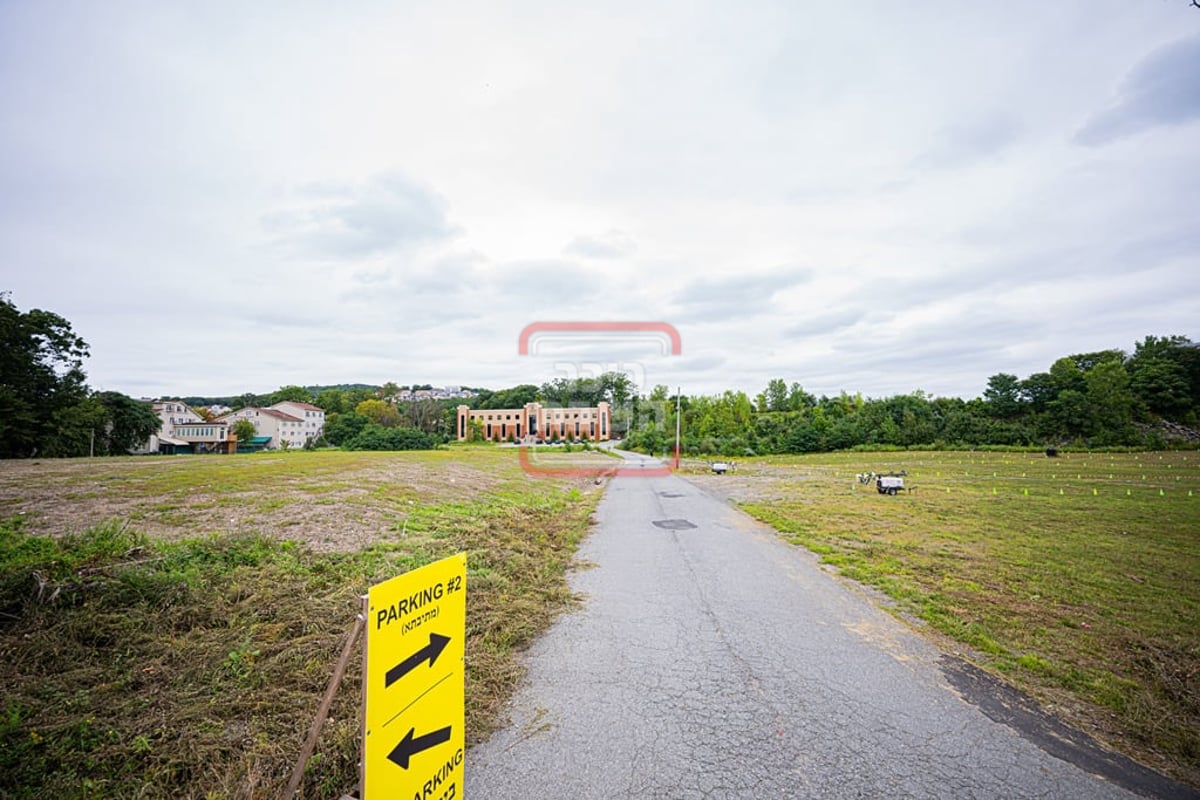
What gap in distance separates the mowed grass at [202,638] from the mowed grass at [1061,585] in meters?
4.52

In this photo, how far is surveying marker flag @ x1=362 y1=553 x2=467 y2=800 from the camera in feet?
5.87

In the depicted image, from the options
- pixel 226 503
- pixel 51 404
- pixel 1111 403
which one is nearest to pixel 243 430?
pixel 51 404

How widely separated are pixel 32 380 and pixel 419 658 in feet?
104

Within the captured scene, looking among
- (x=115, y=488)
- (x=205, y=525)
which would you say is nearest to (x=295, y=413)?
(x=115, y=488)

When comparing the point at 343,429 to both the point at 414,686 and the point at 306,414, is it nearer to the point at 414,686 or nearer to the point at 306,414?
the point at 306,414

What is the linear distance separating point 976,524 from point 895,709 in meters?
10.2

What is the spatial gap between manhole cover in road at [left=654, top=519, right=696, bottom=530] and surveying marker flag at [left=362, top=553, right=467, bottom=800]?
9.03 m

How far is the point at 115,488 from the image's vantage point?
10.6m

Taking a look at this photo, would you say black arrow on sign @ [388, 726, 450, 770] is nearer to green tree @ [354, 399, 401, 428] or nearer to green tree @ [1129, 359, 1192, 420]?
green tree @ [354, 399, 401, 428]

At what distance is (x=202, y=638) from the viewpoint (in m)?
3.72

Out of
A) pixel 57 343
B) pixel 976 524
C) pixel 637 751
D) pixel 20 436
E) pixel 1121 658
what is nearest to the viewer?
pixel 637 751

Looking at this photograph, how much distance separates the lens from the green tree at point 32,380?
691 inches

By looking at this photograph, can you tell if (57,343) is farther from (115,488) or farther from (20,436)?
(115,488)

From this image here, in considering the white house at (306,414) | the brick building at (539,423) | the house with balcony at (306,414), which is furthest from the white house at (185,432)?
the brick building at (539,423)
